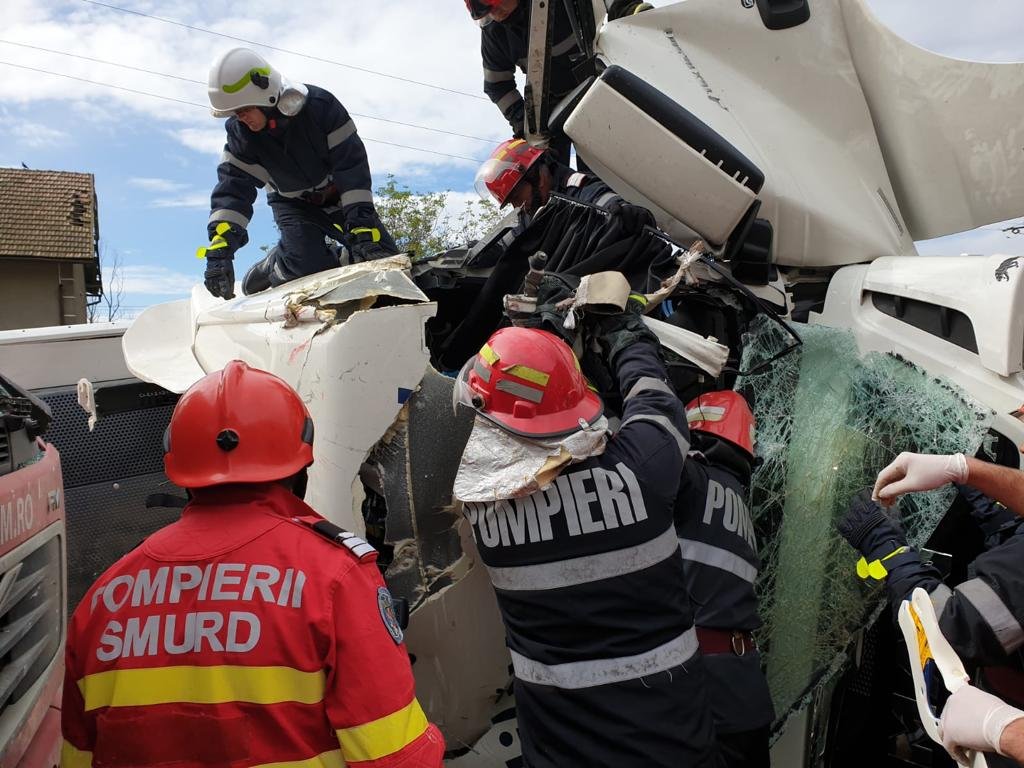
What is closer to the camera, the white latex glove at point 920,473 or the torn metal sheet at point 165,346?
the white latex glove at point 920,473

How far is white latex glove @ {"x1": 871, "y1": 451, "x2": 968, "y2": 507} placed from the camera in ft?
6.44

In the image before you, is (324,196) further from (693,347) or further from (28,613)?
(28,613)

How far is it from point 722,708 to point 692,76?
245cm

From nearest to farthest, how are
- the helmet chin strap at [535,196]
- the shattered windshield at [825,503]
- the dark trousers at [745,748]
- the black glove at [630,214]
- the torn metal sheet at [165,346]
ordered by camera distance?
the dark trousers at [745,748] → the shattered windshield at [825,503] → the black glove at [630,214] → the torn metal sheet at [165,346] → the helmet chin strap at [535,196]

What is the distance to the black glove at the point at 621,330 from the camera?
2369 millimetres

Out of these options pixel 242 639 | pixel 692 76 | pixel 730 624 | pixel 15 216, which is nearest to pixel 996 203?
pixel 692 76

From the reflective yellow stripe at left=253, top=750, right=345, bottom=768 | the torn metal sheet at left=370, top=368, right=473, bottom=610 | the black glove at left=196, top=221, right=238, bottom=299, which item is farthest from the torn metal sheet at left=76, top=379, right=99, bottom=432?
the reflective yellow stripe at left=253, top=750, right=345, bottom=768

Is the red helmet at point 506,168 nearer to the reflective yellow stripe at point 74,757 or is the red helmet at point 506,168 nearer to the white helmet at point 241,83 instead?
the white helmet at point 241,83

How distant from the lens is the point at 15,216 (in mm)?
17234

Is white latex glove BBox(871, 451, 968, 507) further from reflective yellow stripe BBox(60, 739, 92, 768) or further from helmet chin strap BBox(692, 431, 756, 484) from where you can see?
reflective yellow stripe BBox(60, 739, 92, 768)

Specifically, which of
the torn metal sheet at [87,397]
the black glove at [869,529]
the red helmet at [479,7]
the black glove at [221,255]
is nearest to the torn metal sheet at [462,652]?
the black glove at [869,529]

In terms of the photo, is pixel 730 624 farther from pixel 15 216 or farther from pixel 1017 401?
pixel 15 216

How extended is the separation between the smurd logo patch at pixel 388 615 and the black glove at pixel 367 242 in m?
2.53

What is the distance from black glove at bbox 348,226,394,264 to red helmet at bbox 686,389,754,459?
1962mm
